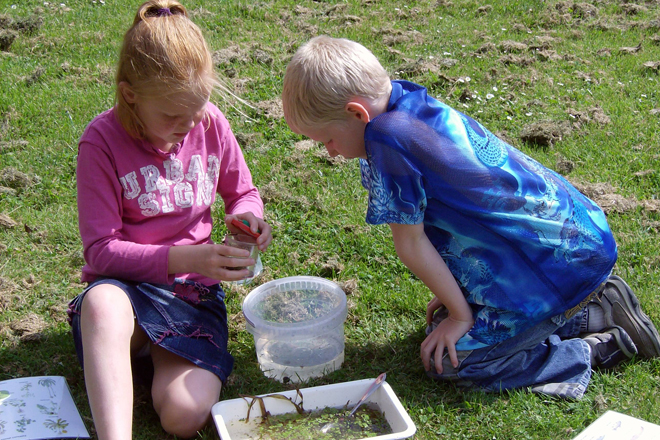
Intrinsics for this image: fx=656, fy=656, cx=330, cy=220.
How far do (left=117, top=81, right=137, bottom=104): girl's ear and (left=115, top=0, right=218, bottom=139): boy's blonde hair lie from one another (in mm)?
11

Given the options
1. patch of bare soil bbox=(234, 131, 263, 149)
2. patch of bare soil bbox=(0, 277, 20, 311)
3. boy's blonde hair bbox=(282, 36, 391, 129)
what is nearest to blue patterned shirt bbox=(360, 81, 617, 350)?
boy's blonde hair bbox=(282, 36, 391, 129)

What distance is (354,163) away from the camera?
3.94m

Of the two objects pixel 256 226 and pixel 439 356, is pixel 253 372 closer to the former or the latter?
pixel 256 226

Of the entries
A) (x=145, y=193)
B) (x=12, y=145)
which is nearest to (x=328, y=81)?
(x=145, y=193)

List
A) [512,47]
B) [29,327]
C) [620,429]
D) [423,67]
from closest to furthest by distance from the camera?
1. [620,429]
2. [29,327]
3. [423,67]
4. [512,47]

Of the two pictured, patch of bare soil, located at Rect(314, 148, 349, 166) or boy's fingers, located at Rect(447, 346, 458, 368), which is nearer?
boy's fingers, located at Rect(447, 346, 458, 368)

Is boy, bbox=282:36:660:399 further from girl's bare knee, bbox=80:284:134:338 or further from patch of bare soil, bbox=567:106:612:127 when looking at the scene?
patch of bare soil, bbox=567:106:612:127

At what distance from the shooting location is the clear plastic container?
2.39 meters

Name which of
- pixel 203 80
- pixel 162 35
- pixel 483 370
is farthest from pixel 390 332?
pixel 162 35

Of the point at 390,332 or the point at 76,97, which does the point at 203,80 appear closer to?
the point at 390,332

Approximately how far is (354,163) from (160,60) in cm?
194

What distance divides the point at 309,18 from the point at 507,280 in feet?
14.6

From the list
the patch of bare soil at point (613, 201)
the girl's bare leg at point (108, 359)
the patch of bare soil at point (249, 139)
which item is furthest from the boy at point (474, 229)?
the patch of bare soil at point (249, 139)

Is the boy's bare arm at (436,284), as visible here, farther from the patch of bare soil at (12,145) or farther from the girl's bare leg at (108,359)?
the patch of bare soil at (12,145)
